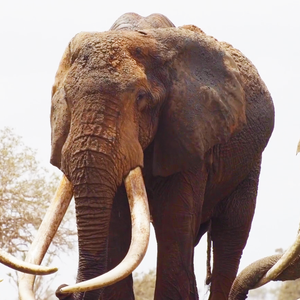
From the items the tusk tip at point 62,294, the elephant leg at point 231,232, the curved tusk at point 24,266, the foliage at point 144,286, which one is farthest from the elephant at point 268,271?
the foliage at point 144,286

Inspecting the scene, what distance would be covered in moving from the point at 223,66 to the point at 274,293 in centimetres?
1274

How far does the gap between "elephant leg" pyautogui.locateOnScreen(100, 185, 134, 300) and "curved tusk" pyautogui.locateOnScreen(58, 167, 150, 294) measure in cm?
56

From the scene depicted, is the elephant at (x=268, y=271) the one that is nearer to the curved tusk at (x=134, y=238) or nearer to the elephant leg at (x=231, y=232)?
the elephant leg at (x=231, y=232)

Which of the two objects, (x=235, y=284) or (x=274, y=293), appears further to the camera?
(x=274, y=293)

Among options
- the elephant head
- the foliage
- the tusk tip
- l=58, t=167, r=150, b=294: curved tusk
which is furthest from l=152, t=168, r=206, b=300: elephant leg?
the foliage

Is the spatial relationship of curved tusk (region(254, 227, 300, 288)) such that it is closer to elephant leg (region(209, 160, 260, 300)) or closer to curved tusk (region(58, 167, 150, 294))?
curved tusk (region(58, 167, 150, 294))

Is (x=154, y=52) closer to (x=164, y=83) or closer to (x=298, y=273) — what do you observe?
(x=164, y=83)

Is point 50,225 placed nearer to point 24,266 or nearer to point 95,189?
point 95,189

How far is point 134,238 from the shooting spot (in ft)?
27.9

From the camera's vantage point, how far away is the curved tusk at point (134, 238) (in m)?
8.01

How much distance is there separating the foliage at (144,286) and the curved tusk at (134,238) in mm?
10171

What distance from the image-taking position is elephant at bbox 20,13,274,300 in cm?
858

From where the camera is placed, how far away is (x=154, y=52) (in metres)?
9.22

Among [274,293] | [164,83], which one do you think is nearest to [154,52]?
[164,83]
